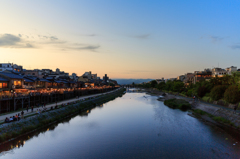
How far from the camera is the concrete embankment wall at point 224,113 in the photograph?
3206 centimetres

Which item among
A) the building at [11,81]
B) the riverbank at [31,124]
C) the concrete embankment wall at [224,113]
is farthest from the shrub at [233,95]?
the building at [11,81]

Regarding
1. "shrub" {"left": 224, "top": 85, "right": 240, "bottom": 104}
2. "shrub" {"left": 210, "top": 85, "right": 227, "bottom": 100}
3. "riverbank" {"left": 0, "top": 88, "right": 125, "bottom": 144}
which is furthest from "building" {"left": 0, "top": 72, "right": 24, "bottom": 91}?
"shrub" {"left": 210, "top": 85, "right": 227, "bottom": 100}

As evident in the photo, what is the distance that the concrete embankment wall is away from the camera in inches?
1262

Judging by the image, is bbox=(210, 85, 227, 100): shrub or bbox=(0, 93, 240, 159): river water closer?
bbox=(0, 93, 240, 159): river water

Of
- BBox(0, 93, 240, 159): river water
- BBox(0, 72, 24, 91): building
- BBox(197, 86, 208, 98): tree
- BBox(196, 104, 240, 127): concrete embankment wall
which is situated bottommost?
BBox(0, 93, 240, 159): river water

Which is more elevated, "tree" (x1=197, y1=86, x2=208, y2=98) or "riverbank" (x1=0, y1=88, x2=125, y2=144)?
"tree" (x1=197, y1=86, x2=208, y2=98)

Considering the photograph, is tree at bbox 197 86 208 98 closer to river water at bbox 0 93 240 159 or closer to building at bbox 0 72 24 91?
river water at bbox 0 93 240 159

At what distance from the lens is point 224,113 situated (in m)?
37.5

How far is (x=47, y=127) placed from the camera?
32.5 meters

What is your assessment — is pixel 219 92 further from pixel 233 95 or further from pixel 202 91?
pixel 202 91

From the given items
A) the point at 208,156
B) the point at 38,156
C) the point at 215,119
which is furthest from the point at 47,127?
the point at 215,119

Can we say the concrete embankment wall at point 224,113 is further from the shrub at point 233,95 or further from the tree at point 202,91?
the tree at point 202,91

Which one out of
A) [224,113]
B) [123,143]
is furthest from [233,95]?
[123,143]

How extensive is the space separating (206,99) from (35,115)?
51.3m
